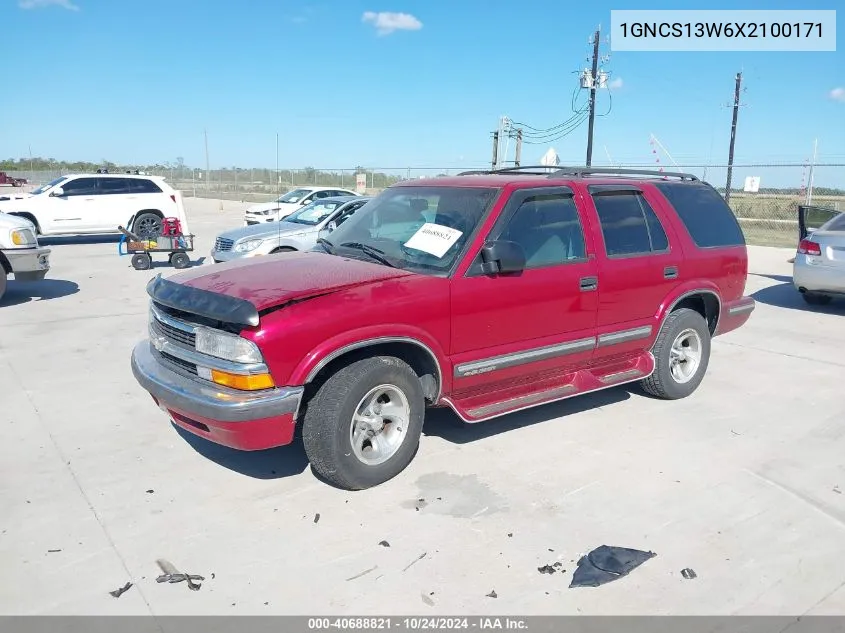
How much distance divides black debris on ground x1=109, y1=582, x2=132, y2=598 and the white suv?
594 inches

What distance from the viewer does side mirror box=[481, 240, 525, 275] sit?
4.52 metres

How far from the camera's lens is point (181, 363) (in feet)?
13.9

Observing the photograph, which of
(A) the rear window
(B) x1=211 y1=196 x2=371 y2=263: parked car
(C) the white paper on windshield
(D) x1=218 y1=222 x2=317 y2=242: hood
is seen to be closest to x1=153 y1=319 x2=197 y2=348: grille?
(C) the white paper on windshield

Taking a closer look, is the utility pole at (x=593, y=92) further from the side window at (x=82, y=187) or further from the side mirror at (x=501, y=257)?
the side mirror at (x=501, y=257)

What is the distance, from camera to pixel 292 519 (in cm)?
394

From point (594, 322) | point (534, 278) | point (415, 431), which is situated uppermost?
point (534, 278)

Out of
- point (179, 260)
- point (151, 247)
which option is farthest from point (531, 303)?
point (179, 260)

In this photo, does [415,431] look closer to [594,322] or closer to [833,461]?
[594,322]

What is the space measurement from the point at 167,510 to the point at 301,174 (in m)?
40.1

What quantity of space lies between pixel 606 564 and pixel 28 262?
8757 mm

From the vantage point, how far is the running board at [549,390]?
15.1ft

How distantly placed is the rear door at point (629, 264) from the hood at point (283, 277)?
5.68ft

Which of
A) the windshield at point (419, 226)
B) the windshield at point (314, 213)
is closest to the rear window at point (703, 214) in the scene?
the windshield at point (419, 226)
